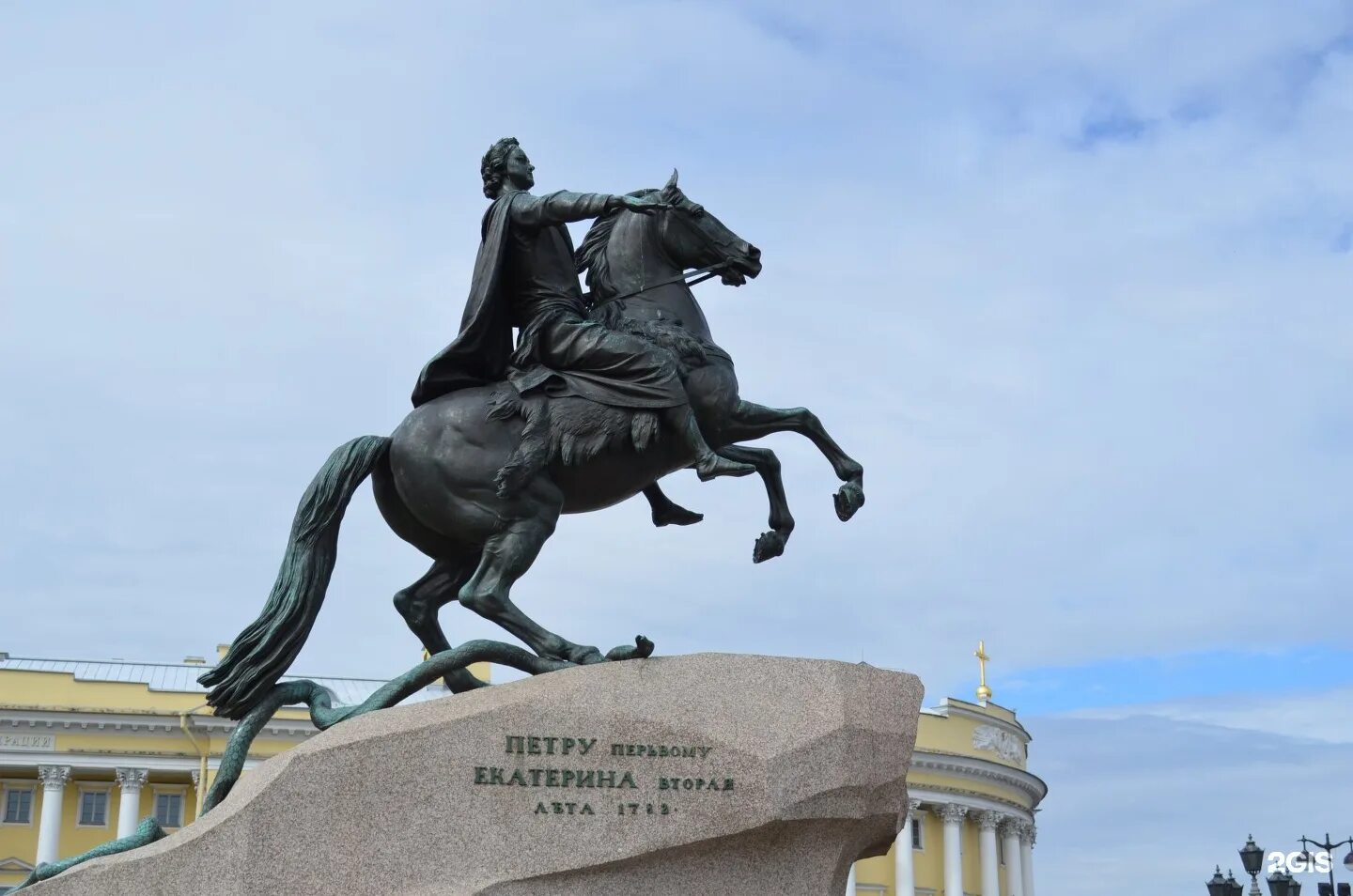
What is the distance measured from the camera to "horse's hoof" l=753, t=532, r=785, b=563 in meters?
7.88

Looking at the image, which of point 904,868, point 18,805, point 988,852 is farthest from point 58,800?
point 988,852

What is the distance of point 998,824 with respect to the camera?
221 ft

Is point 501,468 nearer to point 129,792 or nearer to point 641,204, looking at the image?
point 641,204

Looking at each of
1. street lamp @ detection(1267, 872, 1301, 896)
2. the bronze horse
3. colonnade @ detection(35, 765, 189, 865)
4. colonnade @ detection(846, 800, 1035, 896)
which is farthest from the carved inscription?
colonnade @ detection(846, 800, 1035, 896)

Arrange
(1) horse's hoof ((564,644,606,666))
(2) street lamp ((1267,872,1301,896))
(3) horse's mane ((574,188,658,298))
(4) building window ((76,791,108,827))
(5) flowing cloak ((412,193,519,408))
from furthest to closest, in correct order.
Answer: (4) building window ((76,791,108,827)) < (2) street lamp ((1267,872,1301,896)) < (3) horse's mane ((574,188,658,298)) < (5) flowing cloak ((412,193,519,408)) < (1) horse's hoof ((564,644,606,666))

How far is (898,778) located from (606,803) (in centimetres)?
Result: 127

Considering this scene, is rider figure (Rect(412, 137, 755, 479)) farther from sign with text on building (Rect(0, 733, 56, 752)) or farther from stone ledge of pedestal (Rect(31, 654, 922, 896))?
sign with text on building (Rect(0, 733, 56, 752))

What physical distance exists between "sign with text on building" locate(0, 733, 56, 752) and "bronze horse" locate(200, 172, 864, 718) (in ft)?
150

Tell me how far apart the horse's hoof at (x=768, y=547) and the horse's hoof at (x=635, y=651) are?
1175 millimetres

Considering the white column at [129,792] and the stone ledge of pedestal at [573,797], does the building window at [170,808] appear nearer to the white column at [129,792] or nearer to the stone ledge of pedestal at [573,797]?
the white column at [129,792]

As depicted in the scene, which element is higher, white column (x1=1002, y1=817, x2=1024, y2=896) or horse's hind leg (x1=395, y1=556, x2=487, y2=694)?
white column (x1=1002, y1=817, x2=1024, y2=896)

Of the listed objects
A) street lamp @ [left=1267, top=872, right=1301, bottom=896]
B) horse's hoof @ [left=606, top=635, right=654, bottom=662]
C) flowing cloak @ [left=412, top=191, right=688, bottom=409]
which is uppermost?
flowing cloak @ [left=412, top=191, right=688, bottom=409]

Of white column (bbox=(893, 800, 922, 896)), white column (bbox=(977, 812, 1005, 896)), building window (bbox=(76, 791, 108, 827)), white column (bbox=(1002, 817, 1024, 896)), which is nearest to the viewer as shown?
building window (bbox=(76, 791, 108, 827))

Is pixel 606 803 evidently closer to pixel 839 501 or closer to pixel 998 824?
pixel 839 501
